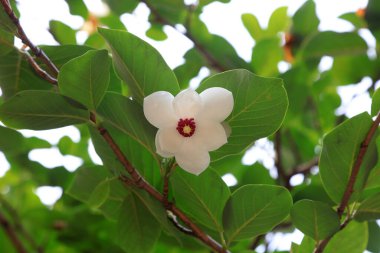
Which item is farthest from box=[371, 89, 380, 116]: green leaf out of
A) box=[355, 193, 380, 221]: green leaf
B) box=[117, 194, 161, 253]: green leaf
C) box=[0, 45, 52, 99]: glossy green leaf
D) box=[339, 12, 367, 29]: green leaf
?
box=[339, 12, 367, 29]: green leaf

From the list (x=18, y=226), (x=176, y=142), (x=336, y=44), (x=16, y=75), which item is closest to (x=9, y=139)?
(x=16, y=75)

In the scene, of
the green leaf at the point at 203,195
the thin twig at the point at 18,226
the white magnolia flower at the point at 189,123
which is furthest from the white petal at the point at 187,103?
the thin twig at the point at 18,226

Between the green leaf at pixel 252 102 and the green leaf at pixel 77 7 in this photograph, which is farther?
the green leaf at pixel 77 7

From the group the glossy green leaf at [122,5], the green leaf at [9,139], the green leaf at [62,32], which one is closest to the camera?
the green leaf at [9,139]

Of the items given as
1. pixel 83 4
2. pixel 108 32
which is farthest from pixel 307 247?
pixel 83 4

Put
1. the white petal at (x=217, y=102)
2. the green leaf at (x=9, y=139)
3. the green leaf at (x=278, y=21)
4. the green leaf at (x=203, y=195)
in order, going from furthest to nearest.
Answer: the green leaf at (x=278, y=21) < the green leaf at (x=9, y=139) < the green leaf at (x=203, y=195) < the white petal at (x=217, y=102)

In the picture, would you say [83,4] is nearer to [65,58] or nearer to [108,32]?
[65,58]

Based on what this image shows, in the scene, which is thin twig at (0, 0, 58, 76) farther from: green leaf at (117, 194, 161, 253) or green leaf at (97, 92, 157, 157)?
green leaf at (117, 194, 161, 253)

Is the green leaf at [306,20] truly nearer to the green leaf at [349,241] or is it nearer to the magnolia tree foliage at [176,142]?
the magnolia tree foliage at [176,142]
